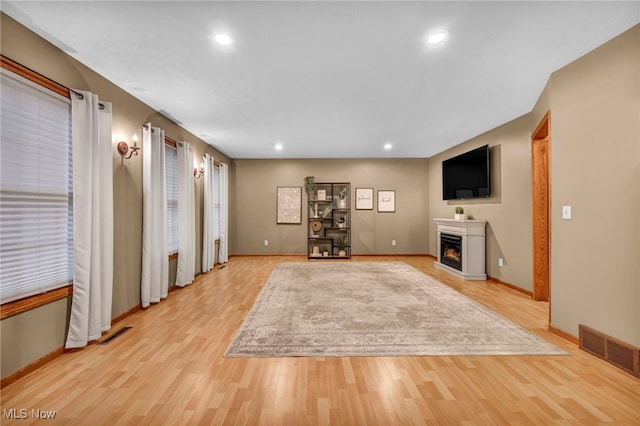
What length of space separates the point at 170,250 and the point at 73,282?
71.4 inches

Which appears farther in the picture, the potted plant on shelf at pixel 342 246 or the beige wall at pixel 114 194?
the potted plant on shelf at pixel 342 246

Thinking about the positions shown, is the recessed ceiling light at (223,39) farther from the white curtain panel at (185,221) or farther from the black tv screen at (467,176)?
the black tv screen at (467,176)

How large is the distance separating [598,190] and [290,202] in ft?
19.4

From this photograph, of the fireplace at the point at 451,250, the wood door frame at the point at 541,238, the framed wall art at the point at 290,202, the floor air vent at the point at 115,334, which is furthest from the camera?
the framed wall art at the point at 290,202

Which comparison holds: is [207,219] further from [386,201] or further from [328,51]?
[386,201]

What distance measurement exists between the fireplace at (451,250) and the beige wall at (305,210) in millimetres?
1692

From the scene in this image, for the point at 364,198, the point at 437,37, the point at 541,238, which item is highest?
the point at 437,37

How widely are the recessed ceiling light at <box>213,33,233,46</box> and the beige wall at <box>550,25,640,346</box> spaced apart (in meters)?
3.08

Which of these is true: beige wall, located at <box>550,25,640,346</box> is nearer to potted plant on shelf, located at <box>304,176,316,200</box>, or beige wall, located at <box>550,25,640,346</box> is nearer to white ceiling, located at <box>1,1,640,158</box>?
white ceiling, located at <box>1,1,640,158</box>

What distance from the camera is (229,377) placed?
6.35 feet

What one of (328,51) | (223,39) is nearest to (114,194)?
(223,39)

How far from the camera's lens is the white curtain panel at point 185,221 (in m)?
4.21

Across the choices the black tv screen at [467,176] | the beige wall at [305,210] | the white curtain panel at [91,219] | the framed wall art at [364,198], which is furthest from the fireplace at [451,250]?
the white curtain panel at [91,219]

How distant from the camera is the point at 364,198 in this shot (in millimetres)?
7258
